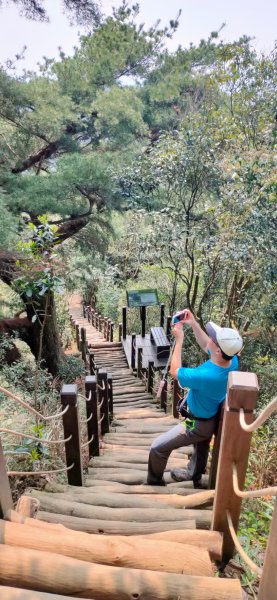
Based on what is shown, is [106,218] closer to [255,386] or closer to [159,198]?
[159,198]

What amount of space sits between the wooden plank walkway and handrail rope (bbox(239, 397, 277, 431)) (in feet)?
1.87

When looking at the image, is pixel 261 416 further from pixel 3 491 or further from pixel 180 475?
pixel 180 475

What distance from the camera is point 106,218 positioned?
9.23 metres

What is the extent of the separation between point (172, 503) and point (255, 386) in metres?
1.45

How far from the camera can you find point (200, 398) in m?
2.59

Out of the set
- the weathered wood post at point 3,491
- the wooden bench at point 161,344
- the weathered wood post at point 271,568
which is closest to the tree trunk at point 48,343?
the wooden bench at point 161,344

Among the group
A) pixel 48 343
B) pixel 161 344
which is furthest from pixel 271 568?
pixel 48 343

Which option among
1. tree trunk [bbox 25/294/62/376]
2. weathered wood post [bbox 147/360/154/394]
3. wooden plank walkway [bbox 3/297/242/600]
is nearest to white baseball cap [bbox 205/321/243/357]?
wooden plank walkway [bbox 3/297/242/600]

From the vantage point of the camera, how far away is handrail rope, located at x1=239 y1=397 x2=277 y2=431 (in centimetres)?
114

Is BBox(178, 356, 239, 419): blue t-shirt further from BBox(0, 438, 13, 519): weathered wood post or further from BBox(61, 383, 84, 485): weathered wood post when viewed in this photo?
BBox(0, 438, 13, 519): weathered wood post

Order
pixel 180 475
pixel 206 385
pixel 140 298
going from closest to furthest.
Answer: pixel 206 385, pixel 180 475, pixel 140 298

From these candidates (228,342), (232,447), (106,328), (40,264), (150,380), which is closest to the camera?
(232,447)

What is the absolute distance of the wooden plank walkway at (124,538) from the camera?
1332 mm

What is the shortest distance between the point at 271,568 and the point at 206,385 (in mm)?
1388
